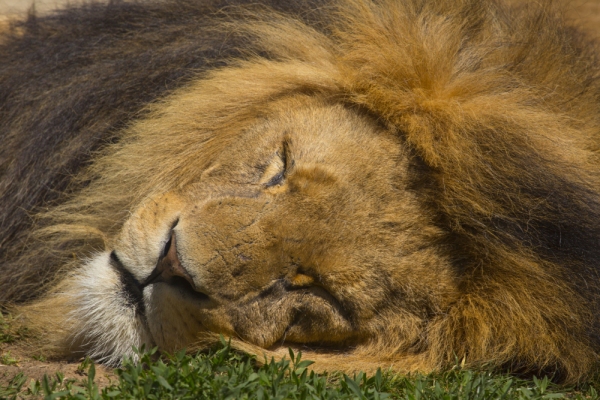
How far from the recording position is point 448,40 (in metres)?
3.02

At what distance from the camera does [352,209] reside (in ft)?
8.75

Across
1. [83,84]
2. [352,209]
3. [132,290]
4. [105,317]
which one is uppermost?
[352,209]

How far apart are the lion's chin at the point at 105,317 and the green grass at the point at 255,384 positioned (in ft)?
0.27

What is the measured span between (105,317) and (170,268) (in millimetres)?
395

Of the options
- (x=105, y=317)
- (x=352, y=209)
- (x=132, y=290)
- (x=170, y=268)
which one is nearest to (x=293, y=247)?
(x=352, y=209)

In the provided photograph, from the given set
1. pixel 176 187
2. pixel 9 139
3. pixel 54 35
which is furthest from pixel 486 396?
pixel 54 35

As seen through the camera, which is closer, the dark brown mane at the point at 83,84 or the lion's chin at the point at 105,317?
the lion's chin at the point at 105,317

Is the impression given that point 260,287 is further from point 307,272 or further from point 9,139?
point 9,139

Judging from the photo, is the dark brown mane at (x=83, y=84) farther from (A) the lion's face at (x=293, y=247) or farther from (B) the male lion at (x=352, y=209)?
(A) the lion's face at (x=293, y=247)

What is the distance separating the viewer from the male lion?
2617mm

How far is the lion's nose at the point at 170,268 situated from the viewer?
8.12 ft

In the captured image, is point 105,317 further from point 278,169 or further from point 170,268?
point 278,169

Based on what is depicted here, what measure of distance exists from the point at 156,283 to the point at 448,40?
4.81 feet

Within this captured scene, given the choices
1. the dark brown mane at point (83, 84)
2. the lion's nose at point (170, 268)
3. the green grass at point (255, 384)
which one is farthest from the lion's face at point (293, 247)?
the dark brown mane at point (83, 84)
